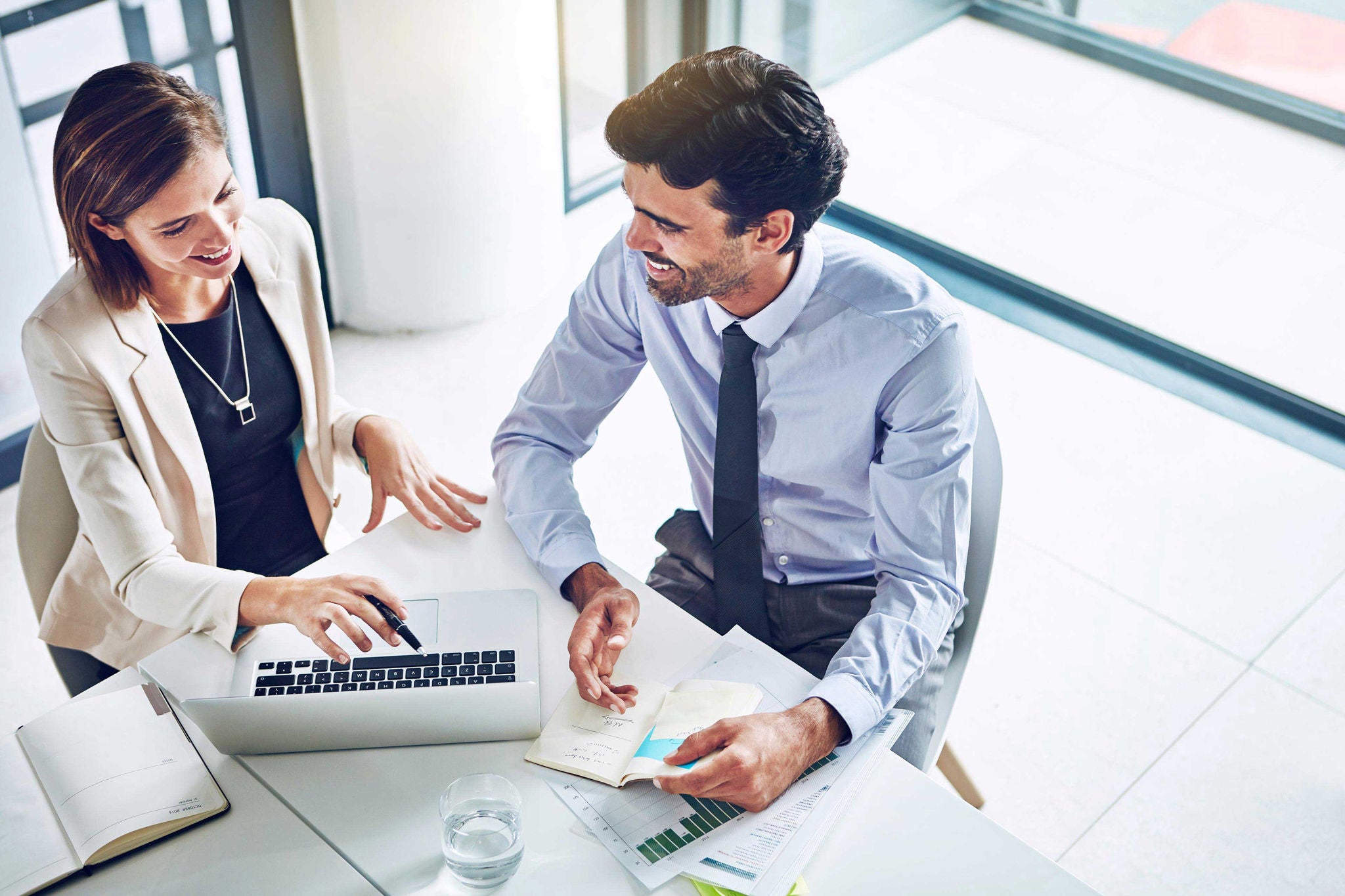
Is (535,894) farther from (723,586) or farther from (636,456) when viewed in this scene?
(636,456)

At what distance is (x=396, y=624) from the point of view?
1.47 m

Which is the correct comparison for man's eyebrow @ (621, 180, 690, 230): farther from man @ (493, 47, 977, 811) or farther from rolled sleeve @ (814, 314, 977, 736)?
rolled sleeve @ (814, 314, 977, 736)

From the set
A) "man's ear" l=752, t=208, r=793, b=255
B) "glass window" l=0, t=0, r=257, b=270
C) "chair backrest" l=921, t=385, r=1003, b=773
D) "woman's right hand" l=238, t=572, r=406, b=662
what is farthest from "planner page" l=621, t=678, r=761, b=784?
"glass window" l=0, t=0, r=257, b=270

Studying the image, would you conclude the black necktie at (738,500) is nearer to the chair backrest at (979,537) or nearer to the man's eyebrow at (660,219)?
the man's eyebrow at (660,219)

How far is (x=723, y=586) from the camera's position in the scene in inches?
73.2

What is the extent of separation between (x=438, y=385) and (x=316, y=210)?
1.94 ft

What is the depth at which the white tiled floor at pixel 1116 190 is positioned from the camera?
3193 mm

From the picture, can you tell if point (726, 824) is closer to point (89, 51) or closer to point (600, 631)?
point (600, 631)

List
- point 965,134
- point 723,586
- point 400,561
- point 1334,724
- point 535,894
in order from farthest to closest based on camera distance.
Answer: point 965,134 → point 1334,724 → point 723,586 → point 400,561 → point 535,894

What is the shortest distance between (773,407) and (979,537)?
354 millimetres

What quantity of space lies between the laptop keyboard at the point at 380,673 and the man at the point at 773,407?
113 mm

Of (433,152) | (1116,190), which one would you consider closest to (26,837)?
(433,152)

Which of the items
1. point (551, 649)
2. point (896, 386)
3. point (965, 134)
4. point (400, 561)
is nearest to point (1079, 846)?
point (896, 386)

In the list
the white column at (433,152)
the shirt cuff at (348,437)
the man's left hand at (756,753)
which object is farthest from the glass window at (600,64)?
the man's left hand at (756,753)
